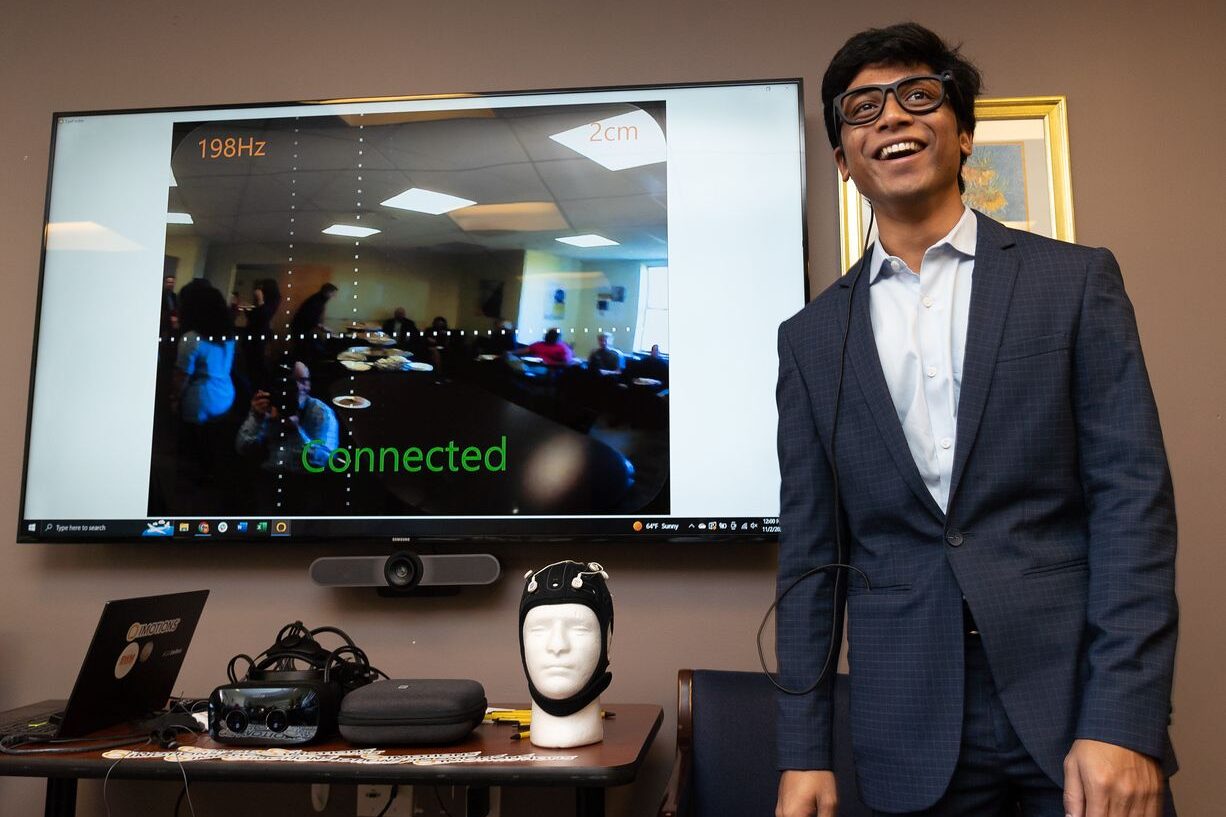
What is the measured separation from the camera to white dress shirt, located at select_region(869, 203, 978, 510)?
1.29 metres

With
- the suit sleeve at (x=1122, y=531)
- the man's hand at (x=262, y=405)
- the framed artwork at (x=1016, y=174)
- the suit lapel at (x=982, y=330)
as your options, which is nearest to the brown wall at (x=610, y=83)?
the framed artwork at (x=1016, y=174)

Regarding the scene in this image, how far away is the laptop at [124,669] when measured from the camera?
1839mm

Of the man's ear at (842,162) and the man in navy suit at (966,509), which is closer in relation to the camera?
the man in navy suit at (966,509)

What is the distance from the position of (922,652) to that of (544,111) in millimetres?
1772

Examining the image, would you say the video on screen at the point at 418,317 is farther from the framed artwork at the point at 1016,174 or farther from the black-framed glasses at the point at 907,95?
the black-framed glasses at the point at 907,95

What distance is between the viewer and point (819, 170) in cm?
247

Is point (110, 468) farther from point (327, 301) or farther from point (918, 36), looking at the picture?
point (918, 36)

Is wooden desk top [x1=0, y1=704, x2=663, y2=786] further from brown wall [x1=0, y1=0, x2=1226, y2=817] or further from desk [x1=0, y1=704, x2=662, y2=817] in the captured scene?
brown wall [x1=0, y1=0, x2=1226, y2=817]

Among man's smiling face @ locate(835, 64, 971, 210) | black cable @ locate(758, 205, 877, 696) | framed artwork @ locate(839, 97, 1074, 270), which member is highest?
framed artwork @ locate(839, 97, 1074, 270)

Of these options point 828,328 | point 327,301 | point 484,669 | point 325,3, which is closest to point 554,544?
point 484,669

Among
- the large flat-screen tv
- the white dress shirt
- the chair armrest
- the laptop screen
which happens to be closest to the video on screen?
the large flat-screen tv

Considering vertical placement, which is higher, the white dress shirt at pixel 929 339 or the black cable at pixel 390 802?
the white dress shirt at pixel 929 339

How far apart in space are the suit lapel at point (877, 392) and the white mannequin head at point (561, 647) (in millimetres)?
701

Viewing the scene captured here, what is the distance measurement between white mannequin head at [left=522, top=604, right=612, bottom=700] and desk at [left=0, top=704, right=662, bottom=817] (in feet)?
0.40
